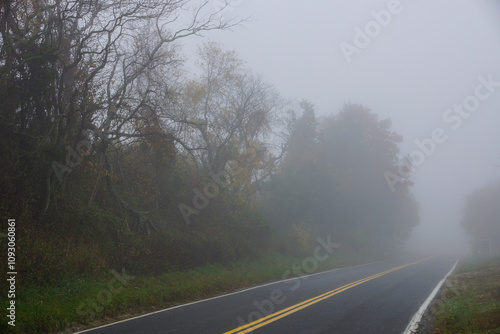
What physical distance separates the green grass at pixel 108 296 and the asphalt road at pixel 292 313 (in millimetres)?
813

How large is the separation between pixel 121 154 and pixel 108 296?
24.5 ft

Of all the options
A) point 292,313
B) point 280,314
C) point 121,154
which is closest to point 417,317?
point 292,313

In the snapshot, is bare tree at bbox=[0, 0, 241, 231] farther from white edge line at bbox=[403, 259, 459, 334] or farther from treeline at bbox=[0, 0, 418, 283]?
white edge line at bbox=[403, 259, 459, 334]

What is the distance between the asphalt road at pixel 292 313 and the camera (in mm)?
8664

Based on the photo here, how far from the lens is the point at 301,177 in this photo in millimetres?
33719

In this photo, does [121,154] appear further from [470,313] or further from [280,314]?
[470,313]

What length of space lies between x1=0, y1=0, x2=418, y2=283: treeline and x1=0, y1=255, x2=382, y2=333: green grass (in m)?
0.64

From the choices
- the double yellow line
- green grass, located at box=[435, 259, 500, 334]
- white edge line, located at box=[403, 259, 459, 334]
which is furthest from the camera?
white edge line, located at box=[403, 259, 459, 334]

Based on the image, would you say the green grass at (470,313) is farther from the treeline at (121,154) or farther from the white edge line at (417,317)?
the treeline at (121,154)

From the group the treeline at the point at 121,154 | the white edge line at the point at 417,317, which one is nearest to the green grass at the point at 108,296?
the treeline at the point at 121,154

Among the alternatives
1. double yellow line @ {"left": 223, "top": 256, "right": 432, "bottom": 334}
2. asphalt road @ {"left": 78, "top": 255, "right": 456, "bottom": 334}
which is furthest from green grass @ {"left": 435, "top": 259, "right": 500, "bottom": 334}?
double yellow line @ {"left": 223, "top": 256, "right": 432, "bottom": 334}

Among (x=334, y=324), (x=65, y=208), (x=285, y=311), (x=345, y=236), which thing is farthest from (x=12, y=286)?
(x=345, y=236)

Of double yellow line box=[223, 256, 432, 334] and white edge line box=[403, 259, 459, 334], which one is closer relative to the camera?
double yellow line box=[223, 256, 432, 334]

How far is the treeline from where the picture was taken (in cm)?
1294
